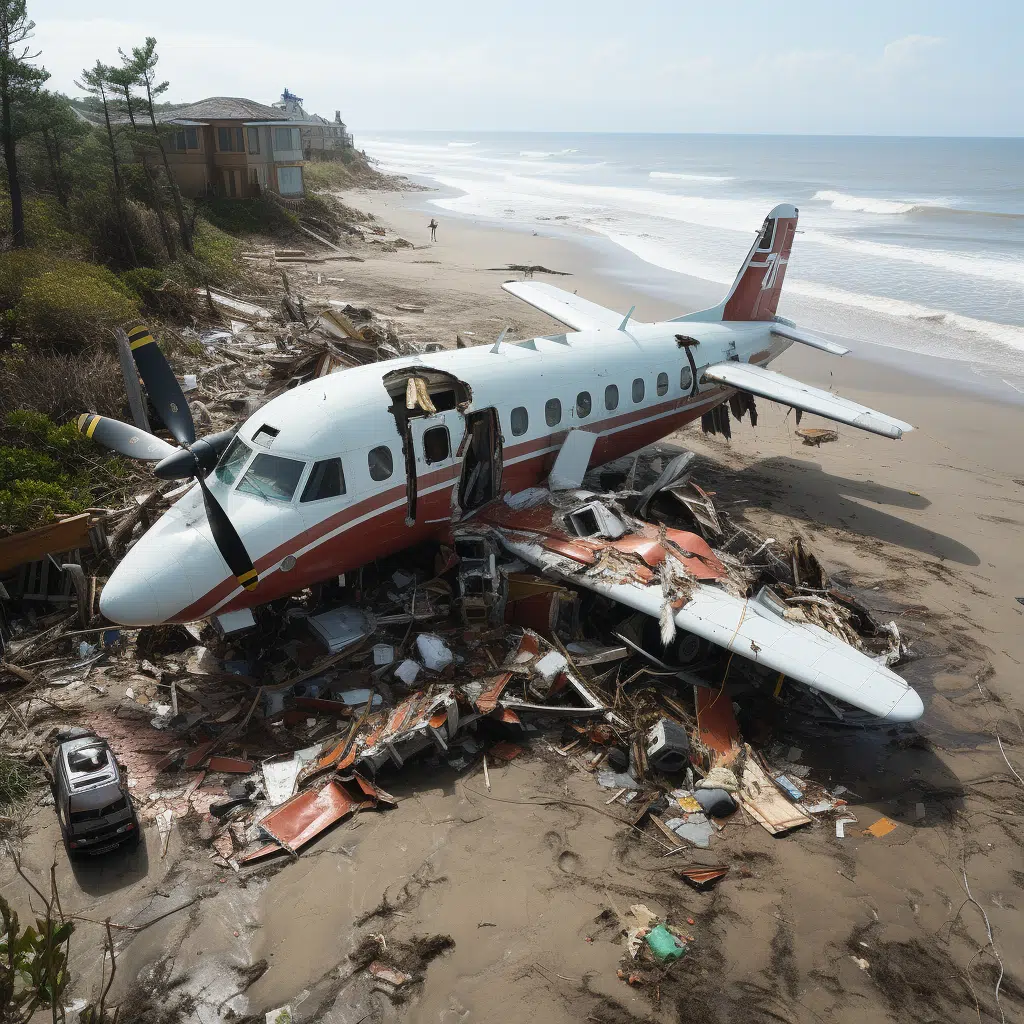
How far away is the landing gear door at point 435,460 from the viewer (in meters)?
12.1

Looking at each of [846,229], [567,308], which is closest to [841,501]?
[567,308]

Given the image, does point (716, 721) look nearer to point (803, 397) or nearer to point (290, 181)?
point (803, 397)

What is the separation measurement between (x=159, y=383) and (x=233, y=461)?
2.29 meters

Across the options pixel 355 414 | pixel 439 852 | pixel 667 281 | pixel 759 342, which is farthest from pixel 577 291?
pixel 439 852

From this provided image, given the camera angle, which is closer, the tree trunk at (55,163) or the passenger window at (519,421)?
the passenger window at (519,421)

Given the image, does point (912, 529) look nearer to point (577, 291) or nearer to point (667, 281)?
point (577, 291)

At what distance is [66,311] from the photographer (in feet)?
60.2

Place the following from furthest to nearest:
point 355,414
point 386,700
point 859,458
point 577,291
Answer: point 577,291 < point 859,458 < point 355,414 < point 386,700

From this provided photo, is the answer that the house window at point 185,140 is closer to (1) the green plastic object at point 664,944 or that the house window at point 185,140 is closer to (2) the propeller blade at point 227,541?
(2) the propeller blade at point 227,541

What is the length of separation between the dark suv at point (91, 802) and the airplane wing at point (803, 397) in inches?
547

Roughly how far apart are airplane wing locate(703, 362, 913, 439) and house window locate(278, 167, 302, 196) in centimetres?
3925

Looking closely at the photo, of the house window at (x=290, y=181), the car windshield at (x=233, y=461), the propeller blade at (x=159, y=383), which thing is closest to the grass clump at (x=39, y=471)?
the propeller blade at (x=159, y=383)

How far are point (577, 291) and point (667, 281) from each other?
20.9 feet

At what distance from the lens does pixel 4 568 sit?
38.2 ft
